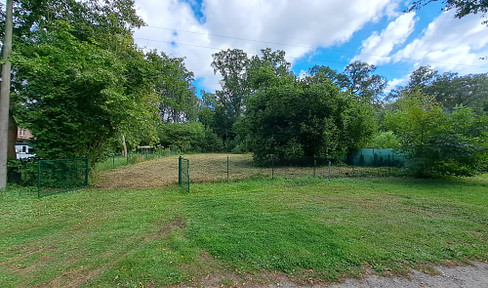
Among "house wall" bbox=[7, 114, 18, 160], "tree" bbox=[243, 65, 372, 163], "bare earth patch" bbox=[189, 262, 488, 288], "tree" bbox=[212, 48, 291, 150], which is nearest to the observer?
"bare earth patch" bbox=[189, 262, 488, 288]

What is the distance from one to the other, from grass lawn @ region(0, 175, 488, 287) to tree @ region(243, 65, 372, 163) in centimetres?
785

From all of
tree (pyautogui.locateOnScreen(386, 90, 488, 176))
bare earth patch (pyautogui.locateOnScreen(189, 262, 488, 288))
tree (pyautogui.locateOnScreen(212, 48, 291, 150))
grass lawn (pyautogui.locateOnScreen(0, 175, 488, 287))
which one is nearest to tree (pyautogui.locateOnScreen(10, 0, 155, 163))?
grass lawn (pyautogui.locateOnScreen(0, 175, 488, 287))

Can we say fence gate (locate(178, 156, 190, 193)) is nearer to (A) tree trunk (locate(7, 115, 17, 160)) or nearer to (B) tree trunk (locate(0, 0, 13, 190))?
(B) tree trunk (locate(0, 0, 13, 190))

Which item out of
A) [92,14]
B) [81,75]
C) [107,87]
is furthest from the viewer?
[92,14]

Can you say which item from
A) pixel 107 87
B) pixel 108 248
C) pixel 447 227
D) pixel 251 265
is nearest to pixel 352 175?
pixel 447 227

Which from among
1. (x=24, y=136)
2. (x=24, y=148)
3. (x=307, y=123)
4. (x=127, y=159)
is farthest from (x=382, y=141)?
(x=24, y=136)

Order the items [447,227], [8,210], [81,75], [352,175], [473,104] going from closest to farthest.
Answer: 1. [447,227]
2. [8,210]
3. [81,75]
4. [352,175]
5. [473,104]

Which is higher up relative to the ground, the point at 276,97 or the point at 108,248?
the point at 276,97

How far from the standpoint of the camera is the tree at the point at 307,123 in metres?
14.7

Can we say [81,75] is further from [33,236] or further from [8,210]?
[33,236]

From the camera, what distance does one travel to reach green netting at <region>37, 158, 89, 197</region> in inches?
298

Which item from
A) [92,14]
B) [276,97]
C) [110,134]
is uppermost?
[92,14]

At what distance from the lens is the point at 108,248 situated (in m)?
3.45

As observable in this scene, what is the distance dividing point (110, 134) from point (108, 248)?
6.95 m
